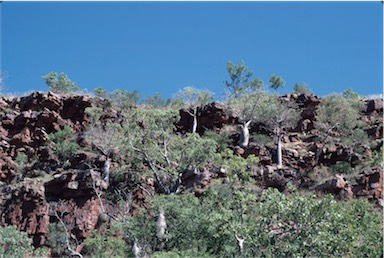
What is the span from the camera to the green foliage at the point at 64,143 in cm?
3007

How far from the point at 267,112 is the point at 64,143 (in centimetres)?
1364

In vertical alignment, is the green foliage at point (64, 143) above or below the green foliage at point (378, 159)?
above

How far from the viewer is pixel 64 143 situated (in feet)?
100

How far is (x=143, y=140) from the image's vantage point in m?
23.0

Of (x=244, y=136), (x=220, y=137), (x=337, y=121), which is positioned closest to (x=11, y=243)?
(x=220, y=137)

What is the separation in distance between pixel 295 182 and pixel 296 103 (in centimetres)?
1148

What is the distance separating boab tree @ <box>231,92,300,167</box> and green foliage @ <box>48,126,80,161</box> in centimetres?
1112

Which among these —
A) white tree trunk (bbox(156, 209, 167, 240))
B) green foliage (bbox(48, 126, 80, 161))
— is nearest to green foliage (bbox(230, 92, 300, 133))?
green foliage (bbox(48, 126, 80, 161))

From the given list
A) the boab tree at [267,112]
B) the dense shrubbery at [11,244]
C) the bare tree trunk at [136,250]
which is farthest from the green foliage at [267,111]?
the dense shrubbery at [11,244]

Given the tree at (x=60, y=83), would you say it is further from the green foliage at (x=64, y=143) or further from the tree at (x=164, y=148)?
the tree at (x=164, y=148)

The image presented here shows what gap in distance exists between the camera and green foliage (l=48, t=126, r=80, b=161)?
98.6 feet

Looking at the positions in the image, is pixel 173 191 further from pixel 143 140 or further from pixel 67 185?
pixel 67 185

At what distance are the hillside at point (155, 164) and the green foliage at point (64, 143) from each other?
0.22 feet

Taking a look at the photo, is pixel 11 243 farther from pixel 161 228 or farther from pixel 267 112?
pixel 267 112
